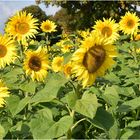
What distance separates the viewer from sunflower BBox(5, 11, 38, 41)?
15.0 ft

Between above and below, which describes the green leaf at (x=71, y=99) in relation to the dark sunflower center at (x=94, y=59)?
below

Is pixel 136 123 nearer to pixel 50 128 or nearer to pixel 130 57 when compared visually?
pixel 50 128

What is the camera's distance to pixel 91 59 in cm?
288

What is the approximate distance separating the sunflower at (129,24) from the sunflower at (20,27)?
6.76 ft

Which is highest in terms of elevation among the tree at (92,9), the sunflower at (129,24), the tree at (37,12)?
the tree at (37,12)

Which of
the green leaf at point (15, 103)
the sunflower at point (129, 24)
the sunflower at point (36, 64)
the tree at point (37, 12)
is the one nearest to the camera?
the green leaf at point (15, 103)

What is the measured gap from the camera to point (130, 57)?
6465mm

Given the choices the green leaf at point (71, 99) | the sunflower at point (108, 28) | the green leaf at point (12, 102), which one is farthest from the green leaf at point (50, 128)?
the sunflower at point (108, 28)

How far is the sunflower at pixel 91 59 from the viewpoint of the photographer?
9.33 ft

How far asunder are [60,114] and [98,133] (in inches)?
17.2

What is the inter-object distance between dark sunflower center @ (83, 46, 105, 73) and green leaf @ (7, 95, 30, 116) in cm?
57

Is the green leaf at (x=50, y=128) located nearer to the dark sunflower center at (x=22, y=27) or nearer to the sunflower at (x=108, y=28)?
the dark sunflower center at (x=22, y=27)

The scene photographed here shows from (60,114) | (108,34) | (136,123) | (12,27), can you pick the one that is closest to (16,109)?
(60,114)

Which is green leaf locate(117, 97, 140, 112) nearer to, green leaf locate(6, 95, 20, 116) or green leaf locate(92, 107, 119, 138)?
green leaf locate(92, 107, 119, 138)
